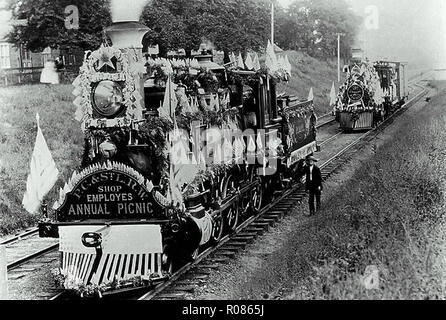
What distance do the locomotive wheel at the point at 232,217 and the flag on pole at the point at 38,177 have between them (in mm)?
3596

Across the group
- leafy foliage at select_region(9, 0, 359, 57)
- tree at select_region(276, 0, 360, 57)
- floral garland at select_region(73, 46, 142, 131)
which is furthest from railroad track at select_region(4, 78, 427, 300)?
tree at select_region(276, 0, 360, 57)

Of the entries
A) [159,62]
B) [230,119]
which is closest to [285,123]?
[230,119]

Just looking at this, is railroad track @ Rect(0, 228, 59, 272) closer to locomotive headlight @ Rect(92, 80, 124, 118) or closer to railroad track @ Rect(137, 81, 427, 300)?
railroad track @ Rect(137, 81, 427, 300)

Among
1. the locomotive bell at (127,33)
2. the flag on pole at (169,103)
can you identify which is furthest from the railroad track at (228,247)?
the locomotive bell at (127,33)

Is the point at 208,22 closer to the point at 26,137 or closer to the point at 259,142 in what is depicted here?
the point at 259,142

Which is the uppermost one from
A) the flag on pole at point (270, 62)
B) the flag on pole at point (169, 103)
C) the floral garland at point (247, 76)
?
the flag on pole at point (270, 62)

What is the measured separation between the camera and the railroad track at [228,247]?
8.28 meters

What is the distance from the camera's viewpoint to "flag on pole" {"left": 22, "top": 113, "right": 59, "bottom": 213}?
11664 millimetres

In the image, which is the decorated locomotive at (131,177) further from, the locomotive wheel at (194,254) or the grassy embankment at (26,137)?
the grassy embankment at (26,137)

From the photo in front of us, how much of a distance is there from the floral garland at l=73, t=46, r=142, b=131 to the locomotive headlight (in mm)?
58

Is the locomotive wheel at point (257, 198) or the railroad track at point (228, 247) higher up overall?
the locomotive wheel at point (257, 198)

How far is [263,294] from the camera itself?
7055 mm

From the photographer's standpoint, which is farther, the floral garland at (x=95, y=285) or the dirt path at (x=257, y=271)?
the floral garland at (x=95, y=285)
